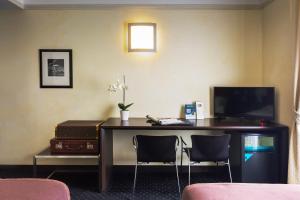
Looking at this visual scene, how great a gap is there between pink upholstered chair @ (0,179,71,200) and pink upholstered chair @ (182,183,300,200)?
2.73ft

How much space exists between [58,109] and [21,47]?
970mm

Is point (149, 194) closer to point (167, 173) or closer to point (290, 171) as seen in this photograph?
point (167, 173)

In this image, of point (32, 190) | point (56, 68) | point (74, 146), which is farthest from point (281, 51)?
point (32, 190)

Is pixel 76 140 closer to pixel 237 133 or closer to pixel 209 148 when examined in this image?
pixel 209 148

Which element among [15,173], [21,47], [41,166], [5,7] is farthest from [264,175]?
[5,7]

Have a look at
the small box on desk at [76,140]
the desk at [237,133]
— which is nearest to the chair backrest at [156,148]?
the desk at [237,133]

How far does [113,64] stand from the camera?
4.00 meters

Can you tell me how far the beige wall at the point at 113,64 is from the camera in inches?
156

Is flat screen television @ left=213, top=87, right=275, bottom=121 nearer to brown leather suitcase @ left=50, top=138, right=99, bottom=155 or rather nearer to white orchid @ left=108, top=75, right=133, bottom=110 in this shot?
white orchid @ left=108, top=75, right=133, bottom=110

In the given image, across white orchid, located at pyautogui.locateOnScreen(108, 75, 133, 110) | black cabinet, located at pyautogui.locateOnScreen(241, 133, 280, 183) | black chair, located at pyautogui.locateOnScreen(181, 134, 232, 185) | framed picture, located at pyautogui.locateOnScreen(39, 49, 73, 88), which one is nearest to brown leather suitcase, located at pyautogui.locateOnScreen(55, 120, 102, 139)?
white orchid, located at pyautogui.locateOnScreen(108, 75, 133, 110)

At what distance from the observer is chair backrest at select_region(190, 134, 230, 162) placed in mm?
3117

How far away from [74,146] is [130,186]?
831 mm

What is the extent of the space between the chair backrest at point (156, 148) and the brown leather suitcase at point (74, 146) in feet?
1.96

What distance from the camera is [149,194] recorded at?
331 centimetres
